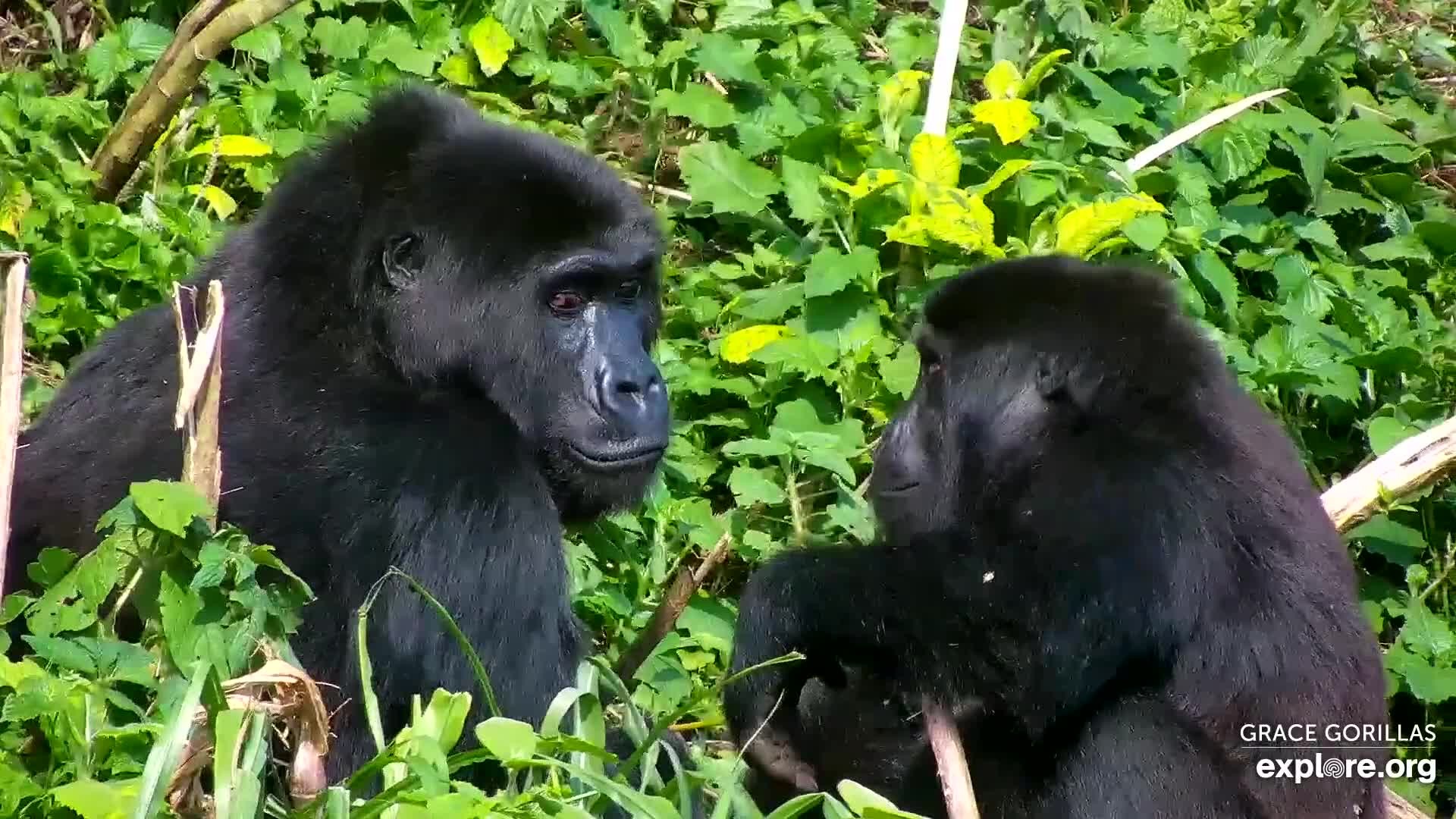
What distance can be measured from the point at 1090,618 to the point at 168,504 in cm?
229

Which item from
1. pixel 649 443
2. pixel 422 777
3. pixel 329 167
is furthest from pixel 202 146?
pixel 422 777

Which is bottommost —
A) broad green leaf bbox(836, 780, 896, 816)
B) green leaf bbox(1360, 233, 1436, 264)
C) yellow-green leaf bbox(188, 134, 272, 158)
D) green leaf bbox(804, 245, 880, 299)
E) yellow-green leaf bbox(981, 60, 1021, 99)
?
green leaf bbox(1360, 233, 1436, 264)

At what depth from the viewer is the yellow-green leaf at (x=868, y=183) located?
268 inches

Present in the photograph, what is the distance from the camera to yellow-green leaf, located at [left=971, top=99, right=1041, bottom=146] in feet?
23.3

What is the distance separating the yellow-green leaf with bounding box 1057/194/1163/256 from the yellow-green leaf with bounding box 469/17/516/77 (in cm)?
248

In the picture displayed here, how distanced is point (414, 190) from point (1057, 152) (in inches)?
136

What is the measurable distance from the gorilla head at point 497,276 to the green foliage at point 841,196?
1119 mm

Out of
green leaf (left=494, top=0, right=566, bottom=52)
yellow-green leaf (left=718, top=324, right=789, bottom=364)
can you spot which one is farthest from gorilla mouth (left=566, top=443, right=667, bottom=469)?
green leaf (left=494, top=0, right=566, bottom=52)

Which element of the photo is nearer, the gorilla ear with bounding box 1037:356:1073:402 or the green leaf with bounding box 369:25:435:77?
the gorilla ear with bounding box 1037:356:1073:402

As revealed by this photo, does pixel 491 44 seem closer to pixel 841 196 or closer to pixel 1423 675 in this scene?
pixel 841 196

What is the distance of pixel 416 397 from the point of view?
447cm

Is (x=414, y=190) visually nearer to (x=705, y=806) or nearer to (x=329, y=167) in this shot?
(x=329, y=167)

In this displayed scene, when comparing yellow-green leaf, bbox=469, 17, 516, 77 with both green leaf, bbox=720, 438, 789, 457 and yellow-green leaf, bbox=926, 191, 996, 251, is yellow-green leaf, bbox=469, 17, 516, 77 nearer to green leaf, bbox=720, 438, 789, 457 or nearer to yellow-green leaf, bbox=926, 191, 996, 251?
yellow-green leaf, bbox=926, 191, 996, 251

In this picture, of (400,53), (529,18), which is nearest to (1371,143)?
(529,18)
